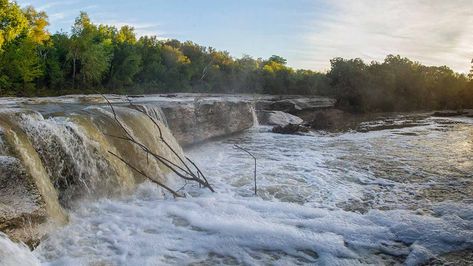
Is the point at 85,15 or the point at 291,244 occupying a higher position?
the point at 85,15

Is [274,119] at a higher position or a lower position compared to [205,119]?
lower

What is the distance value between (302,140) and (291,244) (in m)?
9.92

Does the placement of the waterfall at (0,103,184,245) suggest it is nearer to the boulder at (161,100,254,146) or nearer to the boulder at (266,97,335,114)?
the boulder at (161,100,254,146)

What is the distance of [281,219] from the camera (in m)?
5.31

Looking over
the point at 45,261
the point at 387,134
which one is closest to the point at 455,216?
the point at 45,261

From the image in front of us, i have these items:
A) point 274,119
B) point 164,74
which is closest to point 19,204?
point 274,119

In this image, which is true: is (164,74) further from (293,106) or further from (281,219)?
(281,219)

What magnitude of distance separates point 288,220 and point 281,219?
0.10 metres

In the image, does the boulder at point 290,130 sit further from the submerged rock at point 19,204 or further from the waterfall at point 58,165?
the submerged rock at point 19,204

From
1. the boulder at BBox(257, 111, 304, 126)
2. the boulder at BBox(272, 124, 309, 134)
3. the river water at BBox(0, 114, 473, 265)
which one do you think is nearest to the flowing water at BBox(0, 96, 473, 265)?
the river water at BBox(0, 114, 473, 265)

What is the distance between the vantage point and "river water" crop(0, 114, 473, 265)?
4.21 metres

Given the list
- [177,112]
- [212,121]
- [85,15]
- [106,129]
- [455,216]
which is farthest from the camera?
[85,15]

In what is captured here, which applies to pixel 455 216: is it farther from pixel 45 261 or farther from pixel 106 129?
pixel 106 129

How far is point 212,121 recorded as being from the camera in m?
14.2
